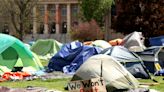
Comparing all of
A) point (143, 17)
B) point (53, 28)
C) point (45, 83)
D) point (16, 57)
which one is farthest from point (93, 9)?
point (45, 83)

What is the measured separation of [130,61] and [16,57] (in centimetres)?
583

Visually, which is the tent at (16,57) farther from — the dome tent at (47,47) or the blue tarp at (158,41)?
the dome tent at (47,47)

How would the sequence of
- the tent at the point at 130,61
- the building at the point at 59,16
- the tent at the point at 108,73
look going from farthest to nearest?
the building at the point at 59,16, the tent at the point at 130,61, the tent at the point at 108,73

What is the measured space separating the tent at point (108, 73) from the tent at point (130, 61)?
422 centimetres

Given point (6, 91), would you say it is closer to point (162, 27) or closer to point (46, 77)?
point (46, 77)

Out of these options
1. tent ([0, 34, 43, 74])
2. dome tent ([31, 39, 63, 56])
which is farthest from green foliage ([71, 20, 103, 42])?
tent ([0, 34, 43, 74])

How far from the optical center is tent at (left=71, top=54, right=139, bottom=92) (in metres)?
13.5

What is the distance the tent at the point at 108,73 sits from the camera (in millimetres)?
13492

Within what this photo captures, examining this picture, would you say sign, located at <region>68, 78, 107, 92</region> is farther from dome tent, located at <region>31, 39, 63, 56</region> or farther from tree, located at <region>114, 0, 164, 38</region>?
tree, located at <region>114, 0, 164, 38</region>

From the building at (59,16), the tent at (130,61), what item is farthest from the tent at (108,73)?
the building at (59,16)

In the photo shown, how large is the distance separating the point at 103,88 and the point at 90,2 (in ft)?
192

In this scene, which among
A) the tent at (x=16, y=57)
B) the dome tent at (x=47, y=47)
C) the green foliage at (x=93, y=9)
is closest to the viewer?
the tent at (x=16, y=57)

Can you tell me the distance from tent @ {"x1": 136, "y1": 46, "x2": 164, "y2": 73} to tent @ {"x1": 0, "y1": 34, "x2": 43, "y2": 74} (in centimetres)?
481

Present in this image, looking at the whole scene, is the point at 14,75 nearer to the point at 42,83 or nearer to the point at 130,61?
the point at 42,83
